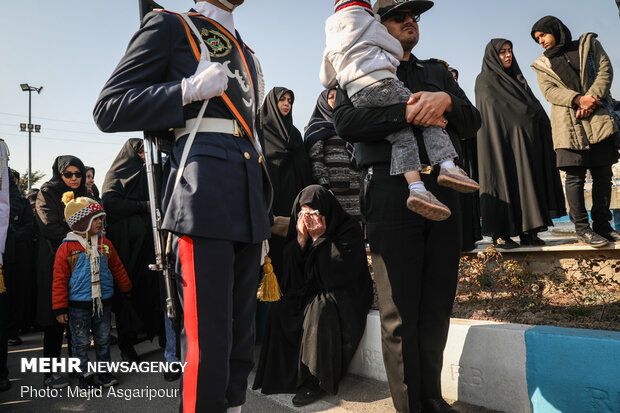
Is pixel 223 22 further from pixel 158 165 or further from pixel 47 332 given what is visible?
pixel 47 332

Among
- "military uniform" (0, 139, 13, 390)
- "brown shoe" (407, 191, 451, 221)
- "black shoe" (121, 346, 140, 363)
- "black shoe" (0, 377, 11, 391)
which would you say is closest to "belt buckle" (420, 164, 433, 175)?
"brown shoe" (407, 191, 451, 221)

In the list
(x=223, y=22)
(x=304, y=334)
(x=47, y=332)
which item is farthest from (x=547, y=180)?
(x=47, y=332)

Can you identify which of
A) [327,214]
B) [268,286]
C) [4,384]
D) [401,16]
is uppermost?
[401,16]

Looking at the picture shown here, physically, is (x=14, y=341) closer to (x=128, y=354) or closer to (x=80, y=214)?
(x=128, y=354)

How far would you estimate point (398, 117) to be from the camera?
2428 millimetres

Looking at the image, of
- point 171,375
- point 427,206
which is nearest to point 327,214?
point 427,206

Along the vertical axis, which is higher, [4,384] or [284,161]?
[284,161]

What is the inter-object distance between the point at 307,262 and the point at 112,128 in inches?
86.3

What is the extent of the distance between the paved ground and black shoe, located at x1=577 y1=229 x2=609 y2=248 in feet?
7.01

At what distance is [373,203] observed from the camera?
263 centimetres

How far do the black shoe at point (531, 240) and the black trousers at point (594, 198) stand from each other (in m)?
0.36

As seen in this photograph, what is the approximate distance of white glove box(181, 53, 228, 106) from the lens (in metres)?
1.79

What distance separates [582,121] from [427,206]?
3.04 metres

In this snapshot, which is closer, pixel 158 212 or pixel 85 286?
pixel 158 212
